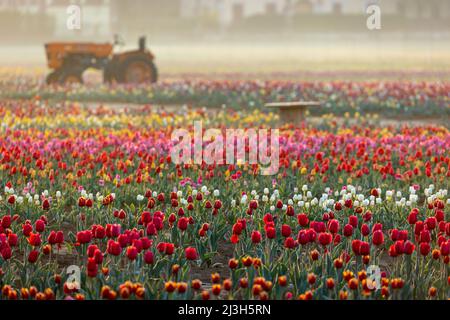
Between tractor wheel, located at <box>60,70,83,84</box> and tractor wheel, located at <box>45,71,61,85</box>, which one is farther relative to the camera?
tractor wheel, located at <box>60,70,83,84</box>

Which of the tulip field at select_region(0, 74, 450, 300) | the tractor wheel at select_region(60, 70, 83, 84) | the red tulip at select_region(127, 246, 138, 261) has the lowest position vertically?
the tractor wheel at select_region(60, 70, 83, 84)

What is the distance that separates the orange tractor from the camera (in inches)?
1132

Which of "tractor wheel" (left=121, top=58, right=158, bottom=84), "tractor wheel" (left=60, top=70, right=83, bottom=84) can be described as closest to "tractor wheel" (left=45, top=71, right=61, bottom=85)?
"tractor wheel" (left=60, top=70, right=83, bottom=84)

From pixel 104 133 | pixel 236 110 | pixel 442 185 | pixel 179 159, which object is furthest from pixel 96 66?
pixel 442 185

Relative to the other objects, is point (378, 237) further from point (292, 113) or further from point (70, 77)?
point (70, 77)

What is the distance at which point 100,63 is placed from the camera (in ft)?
96.9

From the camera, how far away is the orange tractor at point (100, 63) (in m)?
28.8

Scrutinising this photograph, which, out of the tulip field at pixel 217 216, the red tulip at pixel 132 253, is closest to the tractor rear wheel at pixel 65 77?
the tulip field at pixel 217 216

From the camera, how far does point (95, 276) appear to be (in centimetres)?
545

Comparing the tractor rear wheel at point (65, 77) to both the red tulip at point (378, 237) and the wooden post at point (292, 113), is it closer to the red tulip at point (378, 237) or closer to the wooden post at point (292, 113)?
the wooden post at point (292, 113)

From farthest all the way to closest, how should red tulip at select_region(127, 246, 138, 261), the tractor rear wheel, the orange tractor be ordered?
1. the tractor rear wheel
2. the orange tractor
3. red tulip at select_region(127, 246, 138, 261)

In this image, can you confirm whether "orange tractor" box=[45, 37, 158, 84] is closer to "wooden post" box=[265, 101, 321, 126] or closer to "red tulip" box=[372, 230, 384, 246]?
"wooden post" box=[265, 101, 321, 126]

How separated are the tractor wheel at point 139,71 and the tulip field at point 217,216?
33.7 feet

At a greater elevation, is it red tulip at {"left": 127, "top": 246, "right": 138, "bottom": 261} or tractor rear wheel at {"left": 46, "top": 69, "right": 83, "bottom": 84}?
red tulip at {"left": 127, "top": 246, "right": 138, "bottom": 261}
